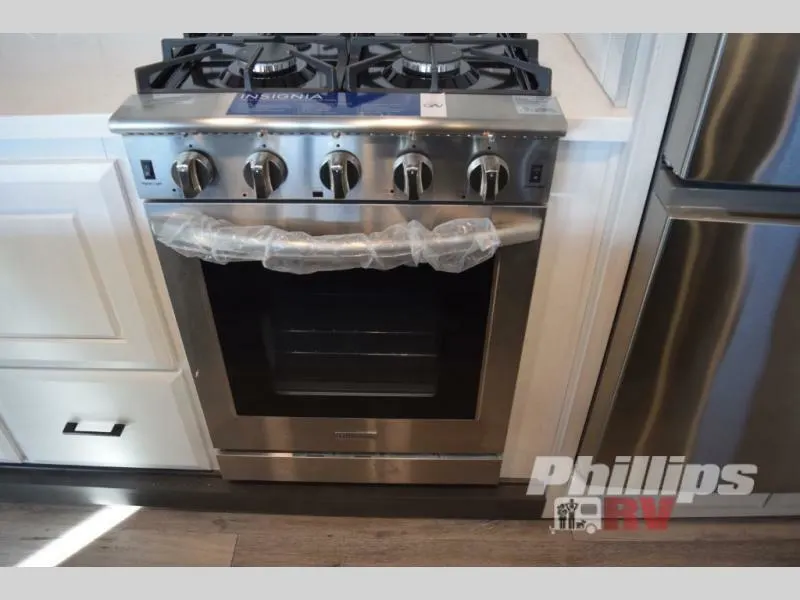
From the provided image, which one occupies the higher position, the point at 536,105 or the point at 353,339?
the point at 536,105

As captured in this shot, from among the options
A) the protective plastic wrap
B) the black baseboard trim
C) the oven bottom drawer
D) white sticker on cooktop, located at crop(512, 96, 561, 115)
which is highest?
white sticker on cooktop, located at crop(512, 96, 561, 115)

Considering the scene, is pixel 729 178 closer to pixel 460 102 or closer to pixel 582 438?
pixel 460 102

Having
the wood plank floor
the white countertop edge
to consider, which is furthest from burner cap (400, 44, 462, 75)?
the wood plank floor

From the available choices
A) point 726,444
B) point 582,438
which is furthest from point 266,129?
point 726,444

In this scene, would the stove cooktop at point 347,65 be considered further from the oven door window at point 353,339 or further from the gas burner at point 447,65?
the oven door window at point 353,339

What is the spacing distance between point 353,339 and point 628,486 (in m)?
0.63

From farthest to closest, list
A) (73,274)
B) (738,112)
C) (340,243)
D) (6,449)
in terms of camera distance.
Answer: (6,449), (73,274), (340,243), (738,112)

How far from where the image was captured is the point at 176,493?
49.8 inches

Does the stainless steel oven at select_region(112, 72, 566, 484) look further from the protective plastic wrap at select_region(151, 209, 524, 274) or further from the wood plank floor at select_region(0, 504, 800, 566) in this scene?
the wood plank floor at select_region(0, 504, 800, 566)

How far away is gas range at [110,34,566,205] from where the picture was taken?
2.45 ft

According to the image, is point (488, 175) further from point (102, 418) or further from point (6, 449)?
point (6, 449)

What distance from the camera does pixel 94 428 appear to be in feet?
3.73

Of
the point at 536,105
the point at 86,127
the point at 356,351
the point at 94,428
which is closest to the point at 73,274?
the point at 86,127

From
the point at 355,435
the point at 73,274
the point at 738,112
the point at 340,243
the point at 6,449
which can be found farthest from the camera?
the point at 6,449
